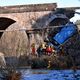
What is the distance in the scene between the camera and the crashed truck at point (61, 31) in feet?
86.1

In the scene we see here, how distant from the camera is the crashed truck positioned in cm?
A: 2623

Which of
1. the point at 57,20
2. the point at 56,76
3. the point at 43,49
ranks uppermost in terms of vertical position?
the point at 57,20

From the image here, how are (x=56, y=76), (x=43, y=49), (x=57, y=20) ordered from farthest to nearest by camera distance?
(x=57, y=20) → (x=43, y=49) → (x=56, y=76)

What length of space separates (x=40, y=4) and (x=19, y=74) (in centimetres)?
1796

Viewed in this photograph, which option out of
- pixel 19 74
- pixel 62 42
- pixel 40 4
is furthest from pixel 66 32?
pixel 19 74

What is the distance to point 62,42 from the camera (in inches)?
1061

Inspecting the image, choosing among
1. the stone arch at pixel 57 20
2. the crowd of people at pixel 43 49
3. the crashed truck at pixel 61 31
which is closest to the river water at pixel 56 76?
the crowd of people at pixel 43 49

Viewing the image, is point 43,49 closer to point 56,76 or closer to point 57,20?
point 57,20

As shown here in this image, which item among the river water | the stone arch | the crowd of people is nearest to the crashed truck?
the stone arch

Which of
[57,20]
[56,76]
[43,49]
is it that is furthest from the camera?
[57,20]

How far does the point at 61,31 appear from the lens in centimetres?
2731

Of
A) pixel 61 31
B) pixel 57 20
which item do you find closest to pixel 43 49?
pixel 61 31

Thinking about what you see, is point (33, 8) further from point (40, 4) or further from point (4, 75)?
point (4, 75)

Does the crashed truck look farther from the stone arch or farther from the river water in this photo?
the river water
